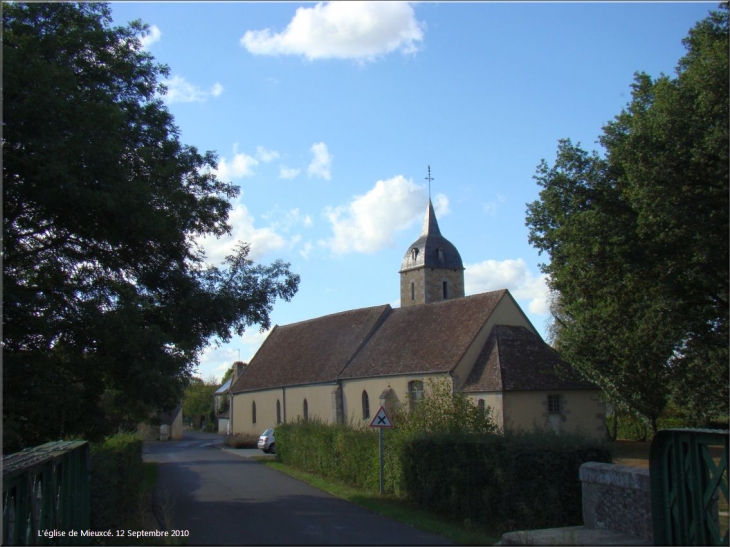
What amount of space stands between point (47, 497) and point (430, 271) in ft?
174

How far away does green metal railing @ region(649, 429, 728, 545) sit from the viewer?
652 centimetres

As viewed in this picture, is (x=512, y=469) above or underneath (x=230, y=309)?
underneath

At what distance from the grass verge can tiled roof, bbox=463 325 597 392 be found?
1241cm

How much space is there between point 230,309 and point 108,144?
202 inches

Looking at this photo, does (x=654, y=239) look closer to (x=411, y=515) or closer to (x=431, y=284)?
(x=411, y=515)

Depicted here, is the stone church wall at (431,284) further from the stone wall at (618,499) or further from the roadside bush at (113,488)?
the stone wall at (618,499)

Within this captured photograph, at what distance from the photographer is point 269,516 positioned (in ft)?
49.8

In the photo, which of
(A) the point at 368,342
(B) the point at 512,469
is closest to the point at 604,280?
(B) the point at 512,469

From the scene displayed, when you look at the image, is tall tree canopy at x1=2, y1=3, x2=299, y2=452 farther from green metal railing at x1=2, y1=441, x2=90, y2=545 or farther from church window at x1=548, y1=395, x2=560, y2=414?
church window at x1=548, y1=395, x2=560, y2=414

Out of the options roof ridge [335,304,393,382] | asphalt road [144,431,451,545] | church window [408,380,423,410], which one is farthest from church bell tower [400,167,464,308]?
asphalt road [144,431,451,545]

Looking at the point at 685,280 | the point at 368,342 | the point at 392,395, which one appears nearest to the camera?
the point at 685,280

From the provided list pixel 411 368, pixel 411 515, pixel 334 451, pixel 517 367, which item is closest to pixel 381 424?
pixel 411 515

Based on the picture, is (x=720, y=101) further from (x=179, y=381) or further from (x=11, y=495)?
(x=11, y=495)

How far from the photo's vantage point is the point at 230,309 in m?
16.7
